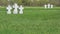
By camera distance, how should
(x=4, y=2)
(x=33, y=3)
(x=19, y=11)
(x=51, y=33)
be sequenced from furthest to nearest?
1. (x=33, y=3)
2. (x=4, y=2)
3. (x=19, y=11)
4. (x=51, y=33)

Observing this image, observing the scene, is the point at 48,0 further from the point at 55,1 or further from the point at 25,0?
the point at 25,0

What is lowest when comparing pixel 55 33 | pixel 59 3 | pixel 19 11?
pixel 59 3

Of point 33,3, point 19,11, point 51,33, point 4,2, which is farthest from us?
point 33,3

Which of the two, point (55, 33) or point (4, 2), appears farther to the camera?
point (4, 2)

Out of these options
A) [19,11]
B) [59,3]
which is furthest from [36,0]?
[19,11]

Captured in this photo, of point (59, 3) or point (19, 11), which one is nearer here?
point (19, 11)

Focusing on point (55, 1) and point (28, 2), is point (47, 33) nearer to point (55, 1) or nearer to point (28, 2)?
point (28, 2)

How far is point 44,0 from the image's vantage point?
229ft

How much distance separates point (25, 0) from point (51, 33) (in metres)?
60.3

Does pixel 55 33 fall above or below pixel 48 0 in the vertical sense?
above

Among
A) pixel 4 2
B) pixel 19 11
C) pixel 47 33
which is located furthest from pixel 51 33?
pixel 4 2

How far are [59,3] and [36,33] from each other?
2594 inches

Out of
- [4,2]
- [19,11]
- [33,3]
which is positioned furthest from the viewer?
[33,3]

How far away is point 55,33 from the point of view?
884 centimetres
